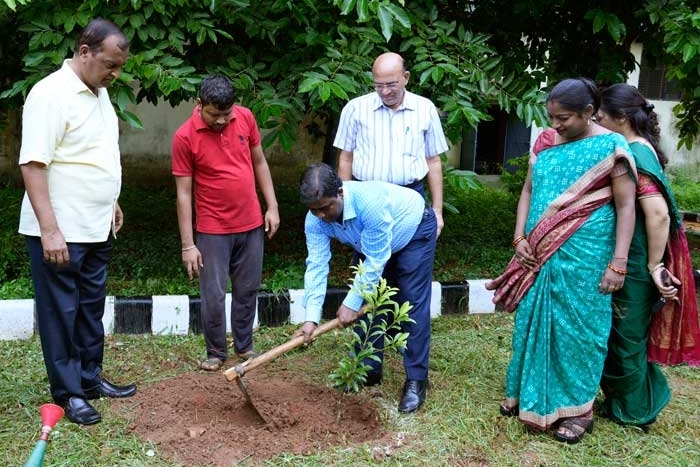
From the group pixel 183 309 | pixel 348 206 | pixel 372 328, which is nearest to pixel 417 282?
pixel 372 328

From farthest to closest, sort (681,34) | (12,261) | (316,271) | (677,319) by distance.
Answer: (12,261)
(681,34)
(677,319)
(316,271)

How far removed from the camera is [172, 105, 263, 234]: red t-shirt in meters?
3.80

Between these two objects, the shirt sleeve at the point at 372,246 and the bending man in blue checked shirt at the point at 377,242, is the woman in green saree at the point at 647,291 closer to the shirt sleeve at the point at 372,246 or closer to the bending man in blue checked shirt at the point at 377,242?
the bending man in blue checked shirt at the point at 377,242

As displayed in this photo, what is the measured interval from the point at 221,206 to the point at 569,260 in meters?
1.79

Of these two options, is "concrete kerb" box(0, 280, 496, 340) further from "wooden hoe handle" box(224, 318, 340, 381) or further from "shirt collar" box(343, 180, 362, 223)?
"shirt collar" box(343, 180, 362, 223)

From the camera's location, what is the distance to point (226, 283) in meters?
4.11

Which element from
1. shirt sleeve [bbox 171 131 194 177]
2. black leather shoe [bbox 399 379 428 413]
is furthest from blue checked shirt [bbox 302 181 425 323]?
shirt sleeve [bbox 171 131 194 177]

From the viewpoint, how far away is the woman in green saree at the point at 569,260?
3178 millimetres

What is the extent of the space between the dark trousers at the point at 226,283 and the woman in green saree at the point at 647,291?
191 centimetres

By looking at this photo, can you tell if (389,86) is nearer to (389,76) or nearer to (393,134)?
(389,76)

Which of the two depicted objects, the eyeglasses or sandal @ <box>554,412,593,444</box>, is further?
the eyeglasses

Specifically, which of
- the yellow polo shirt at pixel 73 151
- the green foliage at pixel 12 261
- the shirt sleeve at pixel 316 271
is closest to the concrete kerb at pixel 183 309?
the green foliage at pixel 12 261

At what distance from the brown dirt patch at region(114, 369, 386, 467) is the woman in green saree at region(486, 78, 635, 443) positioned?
803 millimetres

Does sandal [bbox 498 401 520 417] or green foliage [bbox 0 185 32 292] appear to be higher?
green foliage [bbox 0 185 32 292]
